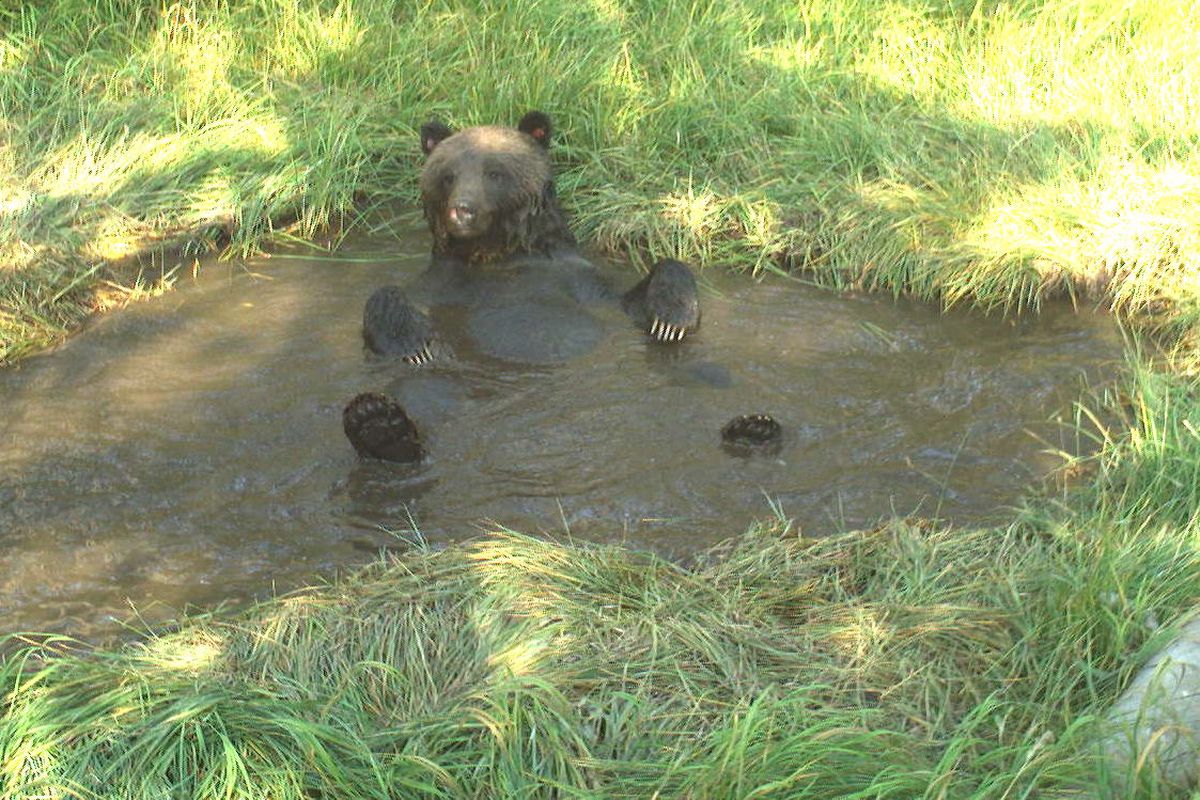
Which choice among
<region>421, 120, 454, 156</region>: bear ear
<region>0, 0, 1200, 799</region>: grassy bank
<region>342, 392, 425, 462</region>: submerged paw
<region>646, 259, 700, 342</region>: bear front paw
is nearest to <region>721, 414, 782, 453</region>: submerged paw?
<region>0, 0, 1200, 799</region>: grassy bank

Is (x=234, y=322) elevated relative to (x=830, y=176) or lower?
lower

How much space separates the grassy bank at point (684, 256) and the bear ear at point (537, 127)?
1.77ft

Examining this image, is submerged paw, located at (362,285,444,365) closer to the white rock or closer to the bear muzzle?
the bear muzzle

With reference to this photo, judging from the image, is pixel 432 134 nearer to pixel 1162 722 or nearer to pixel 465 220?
pixel 465 220

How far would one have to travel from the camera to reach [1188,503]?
13.7 ft

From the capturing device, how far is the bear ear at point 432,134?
687 centimetres

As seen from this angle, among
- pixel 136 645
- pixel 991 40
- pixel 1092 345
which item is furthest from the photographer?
pixel 991 40

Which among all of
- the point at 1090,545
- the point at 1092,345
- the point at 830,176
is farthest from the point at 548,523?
the point at 830,176

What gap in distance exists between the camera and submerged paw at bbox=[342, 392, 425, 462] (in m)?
4.96

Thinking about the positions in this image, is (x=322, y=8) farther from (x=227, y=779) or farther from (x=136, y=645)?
(x=227, y=779)

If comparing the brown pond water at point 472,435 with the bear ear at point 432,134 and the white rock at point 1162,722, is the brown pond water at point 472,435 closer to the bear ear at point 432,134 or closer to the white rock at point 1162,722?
the bear ear at point 432,134

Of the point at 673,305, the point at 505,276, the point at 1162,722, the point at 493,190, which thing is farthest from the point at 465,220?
the point at 1162,722

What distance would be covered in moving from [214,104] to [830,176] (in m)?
3.68

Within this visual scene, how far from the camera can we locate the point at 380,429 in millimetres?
4992
